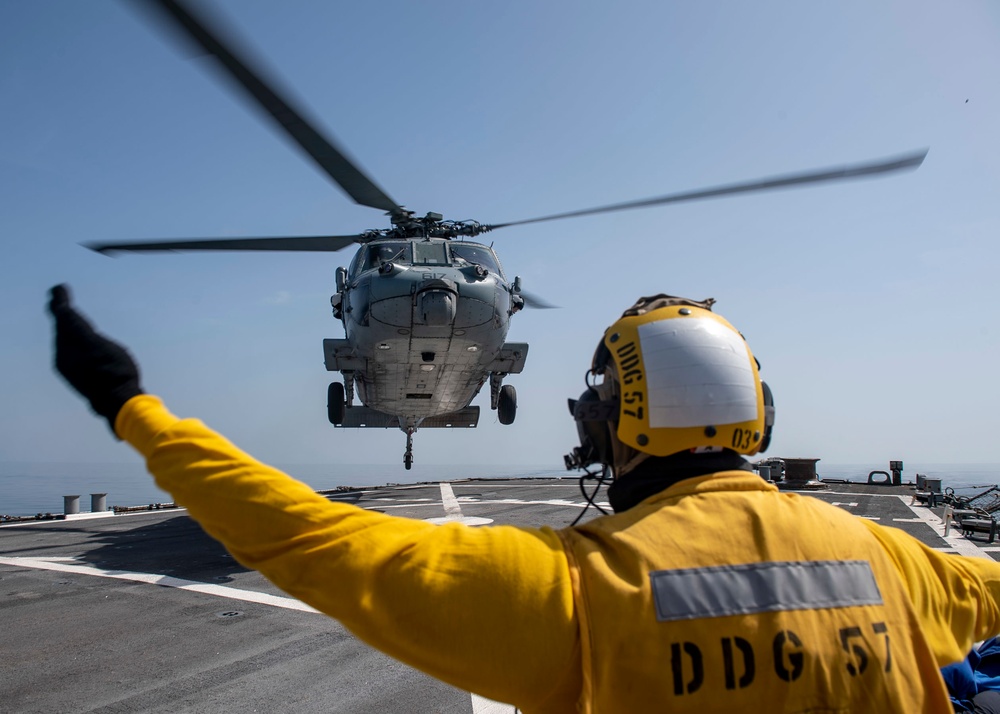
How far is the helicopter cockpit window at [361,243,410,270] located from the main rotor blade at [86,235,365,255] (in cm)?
136

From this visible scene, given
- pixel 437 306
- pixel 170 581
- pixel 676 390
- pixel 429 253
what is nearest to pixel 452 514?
pixel 437 306

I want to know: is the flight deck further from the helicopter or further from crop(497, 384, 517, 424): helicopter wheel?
crop(497, 384, 517, 424): helicopter wheel

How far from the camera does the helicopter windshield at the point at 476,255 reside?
1233 cm

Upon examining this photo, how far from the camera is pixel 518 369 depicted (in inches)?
589

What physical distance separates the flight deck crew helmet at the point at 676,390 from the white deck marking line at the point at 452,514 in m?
7.48

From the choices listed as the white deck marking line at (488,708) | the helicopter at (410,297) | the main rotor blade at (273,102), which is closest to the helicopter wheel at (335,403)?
the helicopter at (410,297)

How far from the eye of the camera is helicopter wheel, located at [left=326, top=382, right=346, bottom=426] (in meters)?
16.7

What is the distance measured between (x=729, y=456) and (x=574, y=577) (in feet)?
2.30

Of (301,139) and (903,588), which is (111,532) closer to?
(301,139)

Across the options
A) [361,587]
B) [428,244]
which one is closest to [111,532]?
[428,244]

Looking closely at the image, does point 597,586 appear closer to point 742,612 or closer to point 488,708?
point 742,612

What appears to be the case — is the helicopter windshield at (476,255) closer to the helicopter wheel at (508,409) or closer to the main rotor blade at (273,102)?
the main rotor blade at (273,102)

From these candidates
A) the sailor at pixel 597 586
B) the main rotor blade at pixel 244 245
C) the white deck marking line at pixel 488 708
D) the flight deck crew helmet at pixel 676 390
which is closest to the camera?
the sailor at pixel 597 586

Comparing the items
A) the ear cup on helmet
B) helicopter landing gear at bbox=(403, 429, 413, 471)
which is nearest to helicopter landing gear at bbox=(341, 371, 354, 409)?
helicopter landing gear at bbox=(403, 429, 413, 471)
